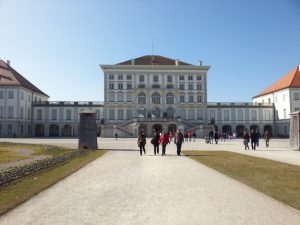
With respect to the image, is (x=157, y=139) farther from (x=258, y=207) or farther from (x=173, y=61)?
(x=173, y=61)

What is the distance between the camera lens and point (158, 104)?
71625 mm

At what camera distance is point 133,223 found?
5797mm

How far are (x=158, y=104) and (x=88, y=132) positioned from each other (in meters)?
46.6

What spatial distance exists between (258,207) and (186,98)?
66317 mm

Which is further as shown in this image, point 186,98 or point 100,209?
point 186,98

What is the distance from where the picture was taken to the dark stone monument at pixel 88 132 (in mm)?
→ 25328

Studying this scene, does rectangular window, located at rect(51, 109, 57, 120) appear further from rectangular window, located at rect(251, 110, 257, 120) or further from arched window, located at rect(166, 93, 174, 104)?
rectangular window, located at rect(251, 110, 257, 120)

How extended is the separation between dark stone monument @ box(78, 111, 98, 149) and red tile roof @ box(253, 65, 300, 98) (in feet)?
170

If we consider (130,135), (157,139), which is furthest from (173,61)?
(157,139)

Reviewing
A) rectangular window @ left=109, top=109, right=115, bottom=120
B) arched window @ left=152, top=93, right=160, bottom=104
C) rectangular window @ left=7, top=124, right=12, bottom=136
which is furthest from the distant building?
rectangular window @ left=7, top=124, right=12, bottom=136

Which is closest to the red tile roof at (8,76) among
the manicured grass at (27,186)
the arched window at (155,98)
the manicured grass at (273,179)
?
the arched window at (155,98)

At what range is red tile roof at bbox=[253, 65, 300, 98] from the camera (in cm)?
6750

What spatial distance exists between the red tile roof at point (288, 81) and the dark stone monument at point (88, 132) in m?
51.9

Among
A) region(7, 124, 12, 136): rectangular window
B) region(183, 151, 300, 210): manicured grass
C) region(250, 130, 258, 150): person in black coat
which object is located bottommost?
region(183, 151, 300, 210): manicured grass
